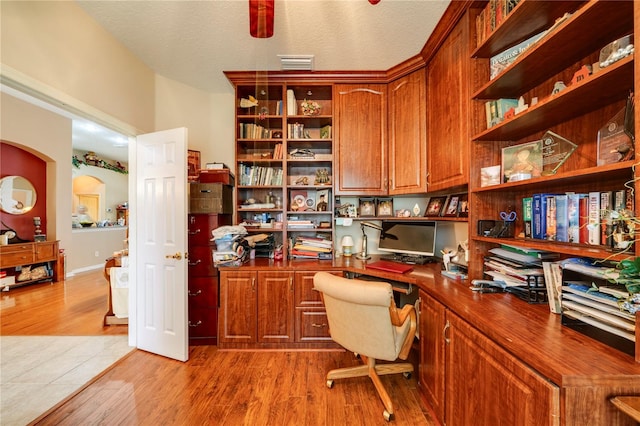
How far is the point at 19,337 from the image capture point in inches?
108

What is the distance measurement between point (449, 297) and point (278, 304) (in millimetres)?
1548

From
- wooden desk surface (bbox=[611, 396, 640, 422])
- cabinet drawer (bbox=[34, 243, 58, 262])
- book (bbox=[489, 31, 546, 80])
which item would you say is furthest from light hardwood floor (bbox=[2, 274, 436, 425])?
cabinet drawer (bbox=[34, 243, 58, 262])

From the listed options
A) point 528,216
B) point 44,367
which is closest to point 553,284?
point 528,216

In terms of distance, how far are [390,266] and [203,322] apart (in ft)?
6.35

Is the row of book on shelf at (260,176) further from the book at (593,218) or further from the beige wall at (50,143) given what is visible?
the beige wall at (50,143)

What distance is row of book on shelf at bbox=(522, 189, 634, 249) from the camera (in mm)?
971

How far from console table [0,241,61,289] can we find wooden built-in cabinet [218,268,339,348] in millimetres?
4924

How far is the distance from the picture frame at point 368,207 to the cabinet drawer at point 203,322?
188 centimetres

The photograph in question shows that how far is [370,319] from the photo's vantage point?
166 cm

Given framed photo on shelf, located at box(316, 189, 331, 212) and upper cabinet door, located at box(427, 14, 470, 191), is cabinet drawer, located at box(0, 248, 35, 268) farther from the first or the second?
upper cabinet door, located at box(427, 14, 470, 191)

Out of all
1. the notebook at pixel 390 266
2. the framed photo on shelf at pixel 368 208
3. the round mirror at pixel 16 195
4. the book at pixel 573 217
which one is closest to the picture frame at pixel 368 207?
the framed photo on shelf at pixel 368 208

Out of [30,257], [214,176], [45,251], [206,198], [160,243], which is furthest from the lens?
[45,251]

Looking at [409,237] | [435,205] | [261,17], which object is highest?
[261,17]

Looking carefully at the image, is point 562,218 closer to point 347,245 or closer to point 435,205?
point 435,205
